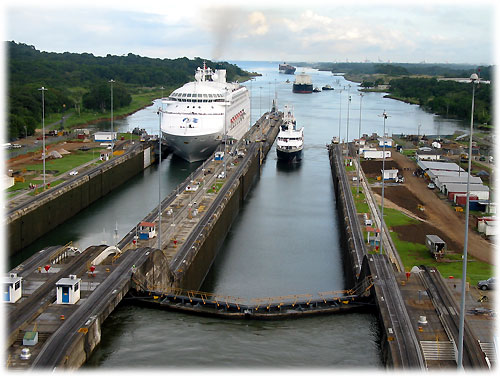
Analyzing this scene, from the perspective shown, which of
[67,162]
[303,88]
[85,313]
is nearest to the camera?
[85,313]

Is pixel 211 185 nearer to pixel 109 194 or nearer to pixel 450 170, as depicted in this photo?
pixel 109 194

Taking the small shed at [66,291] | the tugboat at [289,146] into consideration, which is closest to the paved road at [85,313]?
the small shed at [66,291]

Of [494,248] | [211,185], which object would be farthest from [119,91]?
[494,248]

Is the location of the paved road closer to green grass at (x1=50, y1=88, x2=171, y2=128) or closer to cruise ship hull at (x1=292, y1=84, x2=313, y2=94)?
green grass at (x1=50, y1=88, x2=171, y2=128)

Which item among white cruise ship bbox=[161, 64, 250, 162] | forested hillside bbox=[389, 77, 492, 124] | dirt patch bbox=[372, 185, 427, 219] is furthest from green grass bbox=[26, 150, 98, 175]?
forested hillside bbox=[389, 77, 492, 124]

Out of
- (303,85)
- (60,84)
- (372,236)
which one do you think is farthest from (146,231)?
(303,85)

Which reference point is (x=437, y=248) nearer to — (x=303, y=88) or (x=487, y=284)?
(x=487, y=284)
